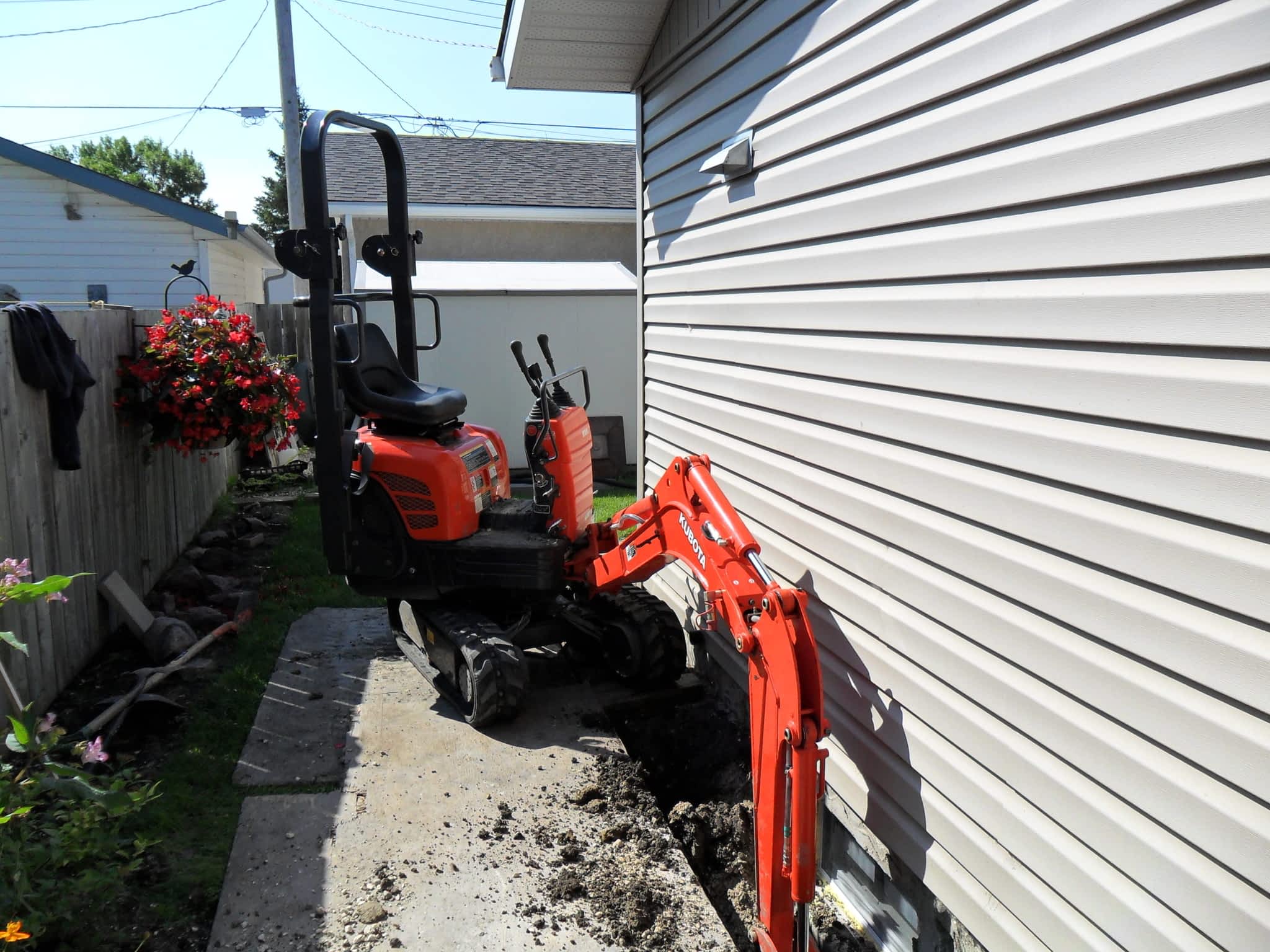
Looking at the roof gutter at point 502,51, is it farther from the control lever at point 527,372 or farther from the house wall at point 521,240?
the house wall at point 521,240

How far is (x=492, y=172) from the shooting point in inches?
600

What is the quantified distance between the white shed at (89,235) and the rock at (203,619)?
29.4 ft

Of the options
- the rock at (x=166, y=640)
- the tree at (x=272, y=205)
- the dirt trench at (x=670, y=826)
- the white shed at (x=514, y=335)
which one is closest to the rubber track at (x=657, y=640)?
the dirt trench at (x=670, y=826)

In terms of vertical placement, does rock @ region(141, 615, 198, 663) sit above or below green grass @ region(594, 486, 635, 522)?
below

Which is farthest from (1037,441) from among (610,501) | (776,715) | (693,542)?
(610,501)

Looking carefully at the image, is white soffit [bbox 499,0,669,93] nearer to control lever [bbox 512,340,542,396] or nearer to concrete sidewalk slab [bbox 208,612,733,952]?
control lever [bbox 512,340,542,396]

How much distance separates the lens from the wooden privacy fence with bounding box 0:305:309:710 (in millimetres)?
3869

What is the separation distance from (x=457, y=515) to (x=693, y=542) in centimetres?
155

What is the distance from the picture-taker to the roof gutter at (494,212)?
13188mm

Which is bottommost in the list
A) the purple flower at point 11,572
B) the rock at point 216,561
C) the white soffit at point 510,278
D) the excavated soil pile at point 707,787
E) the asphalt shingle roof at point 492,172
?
the excavated soil pile at point 707,787

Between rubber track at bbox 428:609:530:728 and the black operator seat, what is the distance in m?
1.09

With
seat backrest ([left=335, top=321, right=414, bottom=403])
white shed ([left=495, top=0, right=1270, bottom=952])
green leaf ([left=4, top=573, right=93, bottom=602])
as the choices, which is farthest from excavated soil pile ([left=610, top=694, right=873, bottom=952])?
green leaf ([left=4, top=573, right=93, bottom=602])

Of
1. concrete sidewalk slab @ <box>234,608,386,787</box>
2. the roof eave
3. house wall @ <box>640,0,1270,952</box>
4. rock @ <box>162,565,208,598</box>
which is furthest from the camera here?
the roof eave

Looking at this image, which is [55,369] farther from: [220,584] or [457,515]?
[220,584]
